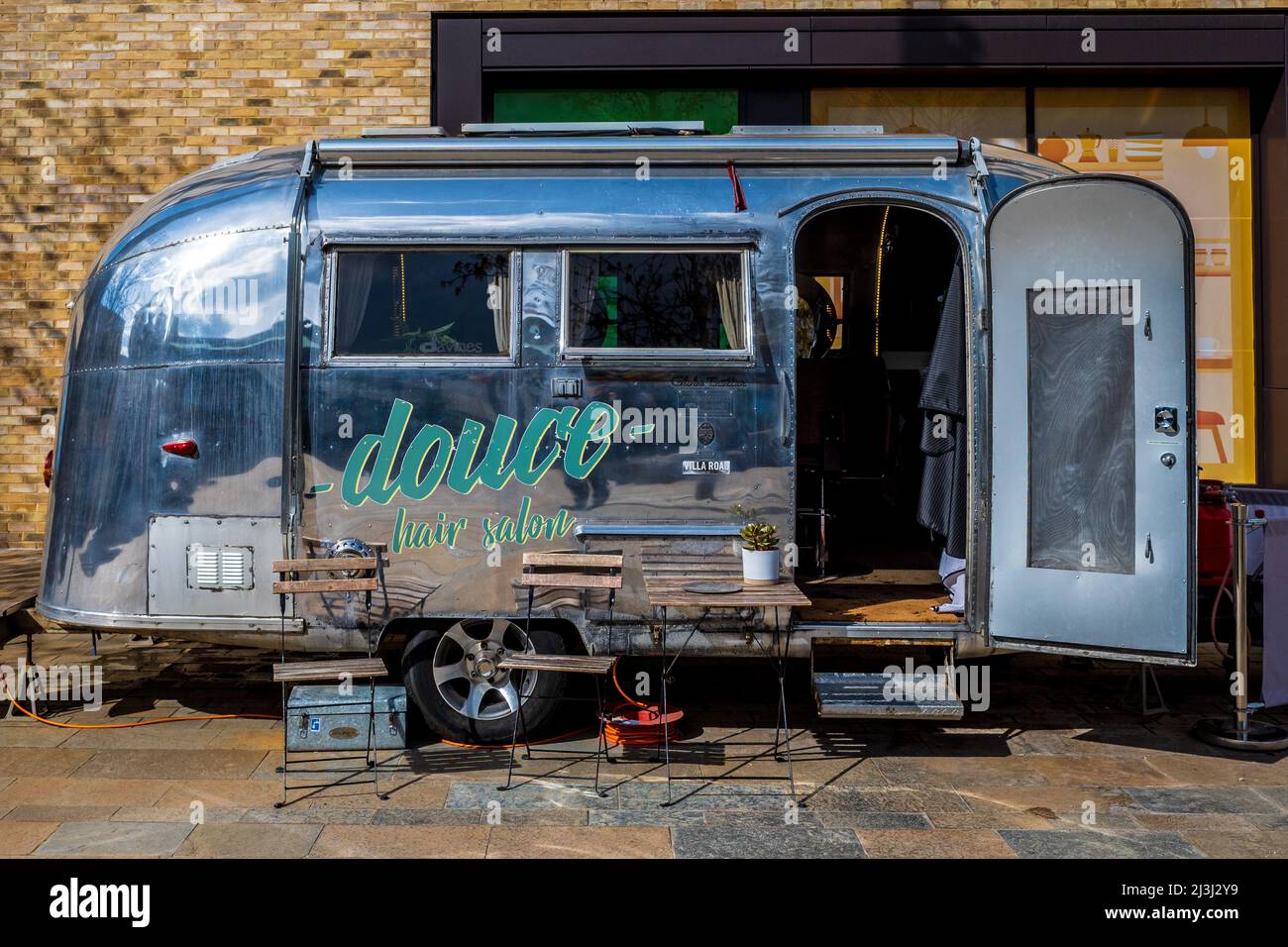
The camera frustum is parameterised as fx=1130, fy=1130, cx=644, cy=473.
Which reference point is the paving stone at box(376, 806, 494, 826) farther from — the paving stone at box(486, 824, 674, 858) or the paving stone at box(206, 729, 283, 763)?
the paving stone at box(206, 729, 283, 763)

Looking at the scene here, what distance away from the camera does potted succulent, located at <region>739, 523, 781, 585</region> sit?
5.65m

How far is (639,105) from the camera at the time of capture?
10.5m

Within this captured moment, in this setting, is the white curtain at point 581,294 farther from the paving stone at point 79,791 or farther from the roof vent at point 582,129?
the paving stone at point 79,791

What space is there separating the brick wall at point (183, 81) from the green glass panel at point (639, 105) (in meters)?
0.73

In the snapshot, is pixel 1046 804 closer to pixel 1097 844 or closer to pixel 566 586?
pixel 1097 844

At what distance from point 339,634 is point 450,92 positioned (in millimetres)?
6142

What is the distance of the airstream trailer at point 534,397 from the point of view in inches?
227

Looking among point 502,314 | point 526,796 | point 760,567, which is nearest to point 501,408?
point 502,314

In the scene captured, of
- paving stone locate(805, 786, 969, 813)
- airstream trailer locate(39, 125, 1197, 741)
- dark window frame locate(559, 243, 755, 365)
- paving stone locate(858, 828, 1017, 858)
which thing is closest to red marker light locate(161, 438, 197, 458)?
airstream trailer locate(39, 125, 1197, 741)

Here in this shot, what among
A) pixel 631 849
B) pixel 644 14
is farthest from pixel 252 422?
pixel 644 14

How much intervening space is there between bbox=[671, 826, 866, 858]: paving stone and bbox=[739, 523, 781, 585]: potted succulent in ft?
4.09

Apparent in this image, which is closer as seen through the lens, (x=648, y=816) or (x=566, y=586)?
(x=648, y=816)

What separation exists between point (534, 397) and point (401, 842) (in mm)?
2258

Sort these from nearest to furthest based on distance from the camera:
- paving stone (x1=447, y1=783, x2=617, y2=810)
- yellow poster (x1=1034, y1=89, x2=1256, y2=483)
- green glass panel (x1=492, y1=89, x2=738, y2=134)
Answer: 1. paving stone (x1=447, y1=783, x2=617, y2=810)
2. yellow poster (x1=1034, y1=89, x2=1256, y2=483)
3. green glass panel (x1=492, y1=89, x2=738, y2=134)
